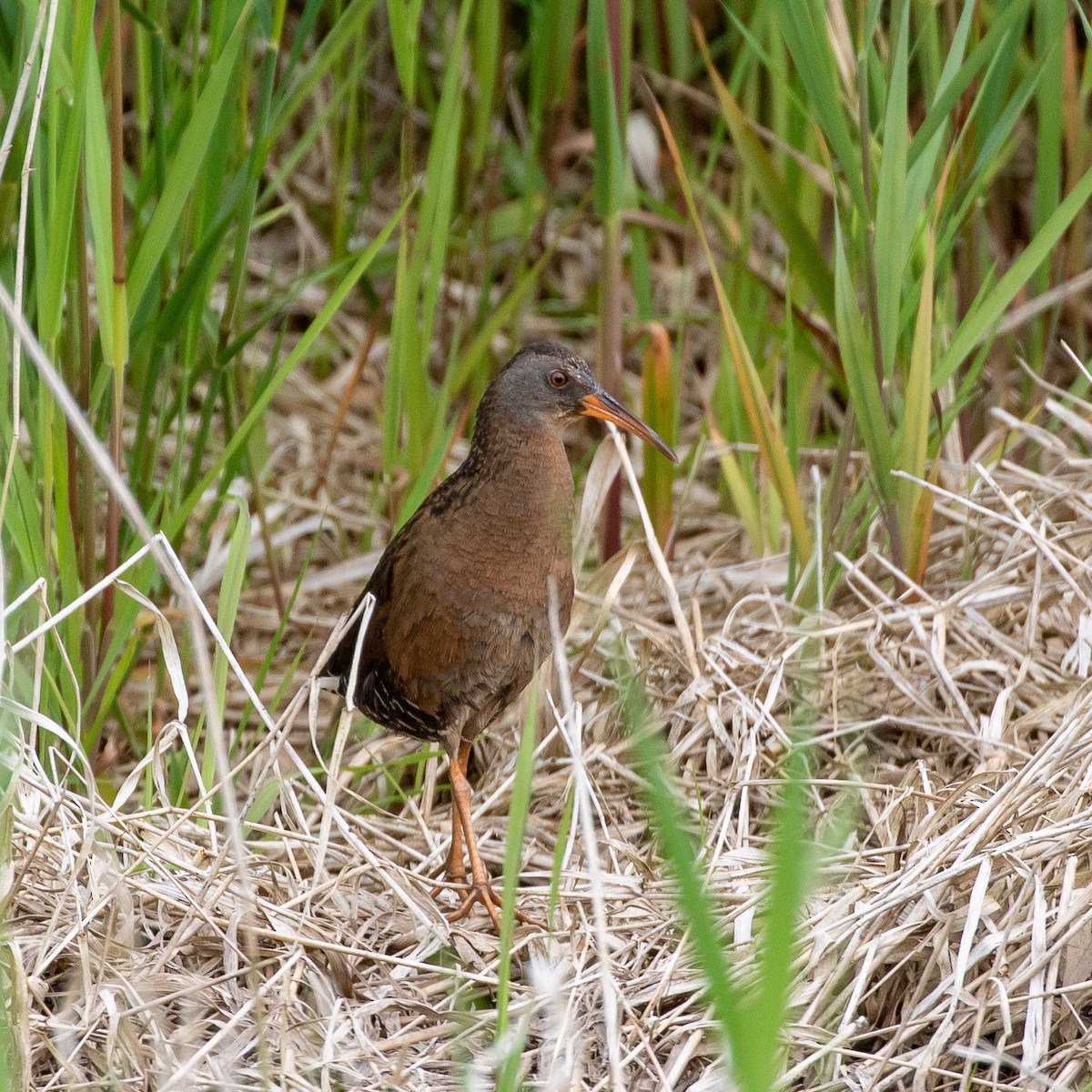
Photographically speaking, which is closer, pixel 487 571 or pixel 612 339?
pixel 487 571

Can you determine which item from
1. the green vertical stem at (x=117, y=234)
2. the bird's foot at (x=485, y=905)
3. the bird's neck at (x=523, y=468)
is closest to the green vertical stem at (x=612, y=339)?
the bird's neck at (x=523, y=468)

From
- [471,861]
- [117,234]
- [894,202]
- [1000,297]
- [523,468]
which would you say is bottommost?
[471,861]

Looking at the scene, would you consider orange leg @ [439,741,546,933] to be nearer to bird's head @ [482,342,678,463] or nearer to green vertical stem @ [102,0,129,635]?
bird's head @ [482,342,678,463]

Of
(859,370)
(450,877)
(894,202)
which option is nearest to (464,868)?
(450,877)

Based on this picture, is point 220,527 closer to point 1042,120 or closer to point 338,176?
point 338,176

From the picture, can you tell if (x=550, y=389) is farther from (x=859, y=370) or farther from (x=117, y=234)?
(x=117, y=234)

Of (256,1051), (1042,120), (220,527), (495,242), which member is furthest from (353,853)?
(495,242)

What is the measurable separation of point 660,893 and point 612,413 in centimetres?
80

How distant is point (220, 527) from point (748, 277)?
4.25 feet

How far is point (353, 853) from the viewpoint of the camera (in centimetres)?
233

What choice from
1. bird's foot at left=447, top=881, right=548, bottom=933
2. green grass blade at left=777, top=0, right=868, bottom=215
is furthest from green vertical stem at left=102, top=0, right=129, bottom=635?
green grass blade at left=777, top=0, right=868, bottom=215

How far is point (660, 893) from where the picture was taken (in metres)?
2.24

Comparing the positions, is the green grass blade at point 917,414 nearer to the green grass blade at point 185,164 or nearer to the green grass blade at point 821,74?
the green grass blade at point 821,74

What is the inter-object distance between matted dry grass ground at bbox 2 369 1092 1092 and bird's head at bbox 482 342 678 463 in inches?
18.7
